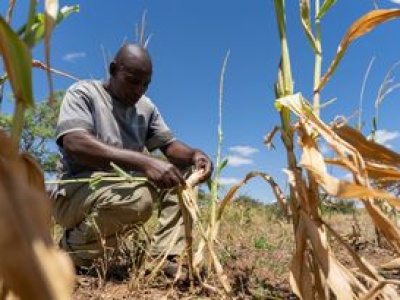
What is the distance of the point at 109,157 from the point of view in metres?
1.99

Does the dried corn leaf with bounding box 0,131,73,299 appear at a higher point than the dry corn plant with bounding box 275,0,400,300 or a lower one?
lower

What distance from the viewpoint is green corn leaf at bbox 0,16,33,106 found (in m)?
0.44

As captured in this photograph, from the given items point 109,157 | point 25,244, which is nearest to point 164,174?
point 109,157

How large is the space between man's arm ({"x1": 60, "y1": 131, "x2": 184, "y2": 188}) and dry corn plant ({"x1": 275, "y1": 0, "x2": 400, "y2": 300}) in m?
0.67

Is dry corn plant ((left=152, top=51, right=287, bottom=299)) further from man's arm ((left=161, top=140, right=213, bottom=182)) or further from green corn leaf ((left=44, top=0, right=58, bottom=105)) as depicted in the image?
green corn leaf ((left=44, top=0, right=58, bottom=105))

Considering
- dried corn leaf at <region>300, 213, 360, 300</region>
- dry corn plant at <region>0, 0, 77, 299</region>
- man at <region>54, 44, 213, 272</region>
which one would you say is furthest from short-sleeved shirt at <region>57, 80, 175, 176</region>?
dry corn plant at <region>0, 0, 77, 299</region>

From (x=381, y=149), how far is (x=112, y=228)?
1.32 meters

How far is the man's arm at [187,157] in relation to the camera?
6.67 feet

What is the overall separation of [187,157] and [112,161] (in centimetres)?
47

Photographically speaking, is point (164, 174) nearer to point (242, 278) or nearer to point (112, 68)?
point (242, 278)

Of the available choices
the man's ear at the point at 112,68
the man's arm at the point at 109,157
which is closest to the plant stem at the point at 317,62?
the man's arm at the point at 109,157

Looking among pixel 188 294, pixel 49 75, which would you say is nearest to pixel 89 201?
pixel 188 294

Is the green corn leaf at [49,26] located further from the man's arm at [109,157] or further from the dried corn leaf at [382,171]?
the man's arm at [109,157]

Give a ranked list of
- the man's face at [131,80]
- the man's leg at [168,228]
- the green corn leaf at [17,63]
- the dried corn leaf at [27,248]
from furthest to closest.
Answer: the man's face at [131,80]
the man's leg at [168,228]
the green corn leaf at [17,63]
the dried corn leaf at [27,248]
